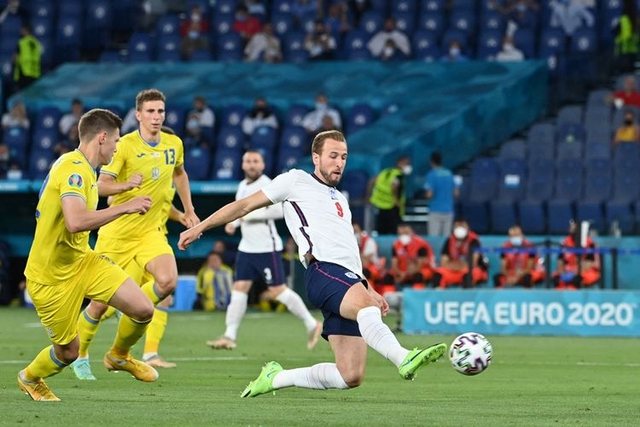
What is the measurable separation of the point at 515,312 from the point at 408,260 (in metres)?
4.83

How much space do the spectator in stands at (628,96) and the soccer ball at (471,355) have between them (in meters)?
19.6

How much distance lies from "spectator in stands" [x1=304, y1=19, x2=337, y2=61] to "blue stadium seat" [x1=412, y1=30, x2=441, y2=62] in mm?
1840

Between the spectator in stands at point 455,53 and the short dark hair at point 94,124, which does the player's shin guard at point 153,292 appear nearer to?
the short dark hair at point 94,124

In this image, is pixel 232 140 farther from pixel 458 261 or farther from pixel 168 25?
pixel 458 261

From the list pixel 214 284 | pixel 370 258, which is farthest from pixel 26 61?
pixel 370 258

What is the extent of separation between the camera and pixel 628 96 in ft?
95.6

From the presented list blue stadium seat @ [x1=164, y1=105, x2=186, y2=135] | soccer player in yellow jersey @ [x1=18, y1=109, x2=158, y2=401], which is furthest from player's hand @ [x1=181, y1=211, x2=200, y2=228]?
blue stadium seat @ [x1=164, y1=105, x2=186, y2=135]

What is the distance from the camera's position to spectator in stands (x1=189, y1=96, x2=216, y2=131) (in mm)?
30703

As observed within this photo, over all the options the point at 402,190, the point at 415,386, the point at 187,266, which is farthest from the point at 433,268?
the point at 415,386

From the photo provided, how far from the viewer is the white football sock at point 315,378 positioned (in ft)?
33.6

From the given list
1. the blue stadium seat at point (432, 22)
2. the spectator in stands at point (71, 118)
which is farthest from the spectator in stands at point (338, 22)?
the spectator in stands at point (71, 118)

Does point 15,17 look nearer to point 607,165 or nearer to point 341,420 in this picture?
point 607,165

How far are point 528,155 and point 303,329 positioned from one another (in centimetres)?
839

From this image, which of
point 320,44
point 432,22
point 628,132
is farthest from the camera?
point 320,44
